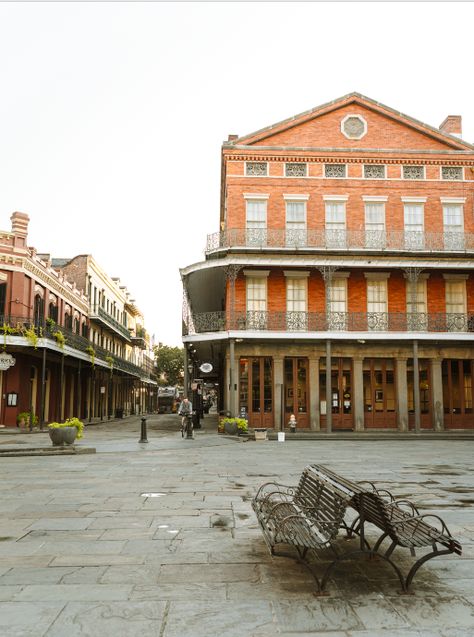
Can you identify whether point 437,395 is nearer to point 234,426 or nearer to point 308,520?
point 234,426

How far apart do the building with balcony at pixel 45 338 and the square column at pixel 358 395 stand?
42.5ft

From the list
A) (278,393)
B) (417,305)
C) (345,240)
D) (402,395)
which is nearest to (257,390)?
(278,393)

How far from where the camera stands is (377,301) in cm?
2589

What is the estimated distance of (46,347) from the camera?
973 inches

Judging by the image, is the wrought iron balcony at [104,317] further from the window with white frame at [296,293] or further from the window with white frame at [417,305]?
the window with white frame at [417,305]

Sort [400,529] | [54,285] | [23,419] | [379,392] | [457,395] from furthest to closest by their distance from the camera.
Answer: [54,285] → [457,395] → [379,392] → [23,419] → [400,529]

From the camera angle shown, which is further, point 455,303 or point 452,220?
point 452,220

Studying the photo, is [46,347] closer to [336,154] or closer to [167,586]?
[336,154]

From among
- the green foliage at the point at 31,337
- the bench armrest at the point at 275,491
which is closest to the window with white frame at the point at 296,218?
the green foliage at the point at 31,337

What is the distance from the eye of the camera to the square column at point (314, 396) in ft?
80.7

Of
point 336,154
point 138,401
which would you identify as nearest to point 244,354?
point 336,154

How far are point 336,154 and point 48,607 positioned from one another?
24944mm

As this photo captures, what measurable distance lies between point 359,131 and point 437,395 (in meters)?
12.5

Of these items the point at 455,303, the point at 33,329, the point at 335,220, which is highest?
the point at 335,220
